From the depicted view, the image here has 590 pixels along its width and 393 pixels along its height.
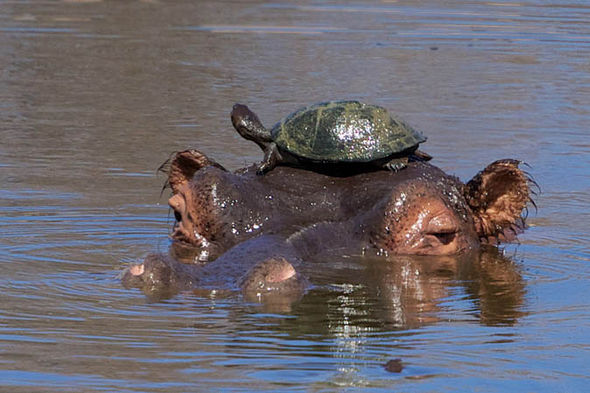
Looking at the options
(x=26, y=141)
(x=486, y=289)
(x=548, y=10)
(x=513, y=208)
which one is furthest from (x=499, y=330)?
(x=548, y=10)

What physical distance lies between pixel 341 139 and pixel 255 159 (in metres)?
3.07

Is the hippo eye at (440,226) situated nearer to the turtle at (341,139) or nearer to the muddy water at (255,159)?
the muddy water at (255,159)

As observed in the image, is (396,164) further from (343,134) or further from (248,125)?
(248,125)

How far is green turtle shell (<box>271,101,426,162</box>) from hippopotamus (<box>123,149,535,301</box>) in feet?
0.45

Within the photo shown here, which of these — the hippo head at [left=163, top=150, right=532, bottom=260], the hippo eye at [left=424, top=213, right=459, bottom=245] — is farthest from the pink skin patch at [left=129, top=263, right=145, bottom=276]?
the hippo eye at [left=424, top=213, right=459, bottom=245]

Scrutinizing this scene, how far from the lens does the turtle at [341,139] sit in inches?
273

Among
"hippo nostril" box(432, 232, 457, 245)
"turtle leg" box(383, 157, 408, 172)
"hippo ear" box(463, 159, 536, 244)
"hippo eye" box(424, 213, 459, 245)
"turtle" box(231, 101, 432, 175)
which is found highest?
"turtle" box(231, 101, 432, 175)

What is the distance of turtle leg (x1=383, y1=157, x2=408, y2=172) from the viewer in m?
7.04

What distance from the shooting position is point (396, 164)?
7.07 metres

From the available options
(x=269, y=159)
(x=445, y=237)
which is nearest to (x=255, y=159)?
(x=269, y=159)

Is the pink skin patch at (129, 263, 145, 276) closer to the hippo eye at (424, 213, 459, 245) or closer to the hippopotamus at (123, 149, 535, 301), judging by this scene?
the hippopotamus at (123, 149, 535, 301)

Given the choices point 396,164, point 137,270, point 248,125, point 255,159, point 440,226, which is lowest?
point 137,270

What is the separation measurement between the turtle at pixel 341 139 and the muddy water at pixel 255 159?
2.46 feet

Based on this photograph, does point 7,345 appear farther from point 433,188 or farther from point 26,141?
point 26,141
